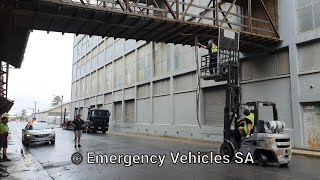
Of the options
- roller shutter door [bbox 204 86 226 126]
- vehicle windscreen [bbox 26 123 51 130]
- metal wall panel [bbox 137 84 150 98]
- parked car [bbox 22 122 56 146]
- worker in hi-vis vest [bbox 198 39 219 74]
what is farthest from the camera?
metal wall panel [bbox 137 84 150 98]

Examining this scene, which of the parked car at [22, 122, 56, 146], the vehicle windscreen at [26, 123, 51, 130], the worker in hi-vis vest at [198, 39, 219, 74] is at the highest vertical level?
the worker in hi-vis vest at [198, 39, 219, 74]

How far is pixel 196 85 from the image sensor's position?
27.1 m

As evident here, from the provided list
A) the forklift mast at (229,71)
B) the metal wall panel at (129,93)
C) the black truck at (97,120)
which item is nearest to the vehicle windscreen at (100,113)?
the black truck at (97,120)

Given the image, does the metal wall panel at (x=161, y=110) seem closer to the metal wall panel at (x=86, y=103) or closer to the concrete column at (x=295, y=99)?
the concrete column at (x=295, y=99)

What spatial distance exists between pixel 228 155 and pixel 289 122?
697cm

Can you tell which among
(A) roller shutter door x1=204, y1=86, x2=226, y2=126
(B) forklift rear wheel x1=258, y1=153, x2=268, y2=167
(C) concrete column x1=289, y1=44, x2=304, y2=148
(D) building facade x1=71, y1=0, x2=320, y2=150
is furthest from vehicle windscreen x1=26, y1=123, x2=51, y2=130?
(B) forklift rear wheel x1=258, y1=153, x2=268, y2=167

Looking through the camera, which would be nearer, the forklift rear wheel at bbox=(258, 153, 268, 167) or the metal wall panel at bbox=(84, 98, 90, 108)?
the forklift rear wheel at bbox=(258, 153, 268, 167)

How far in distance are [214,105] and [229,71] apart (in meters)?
11.1

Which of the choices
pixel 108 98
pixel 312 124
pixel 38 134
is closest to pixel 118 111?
pixel 108 98

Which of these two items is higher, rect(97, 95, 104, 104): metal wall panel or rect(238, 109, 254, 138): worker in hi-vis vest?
rect(97, 95, 104, 104): metal wall panel

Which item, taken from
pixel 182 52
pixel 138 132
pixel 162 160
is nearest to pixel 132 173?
pixel 162 160

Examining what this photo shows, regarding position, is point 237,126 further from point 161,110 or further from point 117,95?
point 117,95

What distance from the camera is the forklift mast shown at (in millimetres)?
13680

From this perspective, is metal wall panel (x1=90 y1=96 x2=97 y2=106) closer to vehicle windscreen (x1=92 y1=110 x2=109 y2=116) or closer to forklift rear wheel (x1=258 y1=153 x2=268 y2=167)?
vehicle windscreen (x1=92 y1=110 x2=109 y2=116)
